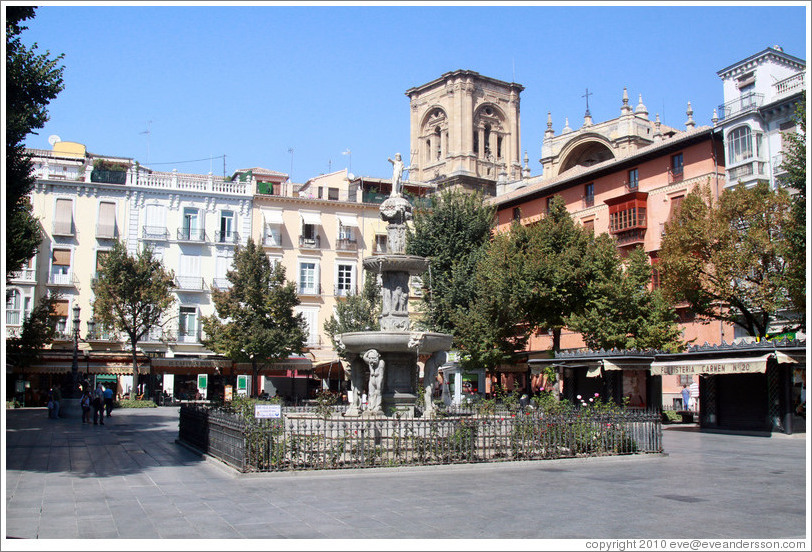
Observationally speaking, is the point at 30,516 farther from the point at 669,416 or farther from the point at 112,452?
the point at 669,416

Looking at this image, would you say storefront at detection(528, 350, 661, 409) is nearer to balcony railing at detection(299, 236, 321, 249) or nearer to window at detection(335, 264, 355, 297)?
window at detection(335, 264, 355, 297)

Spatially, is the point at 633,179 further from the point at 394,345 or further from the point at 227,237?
the point at 394,345

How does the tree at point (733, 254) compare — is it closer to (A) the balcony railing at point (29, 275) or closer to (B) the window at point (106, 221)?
(B) the window at point (106, 221)

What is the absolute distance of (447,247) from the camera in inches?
1443

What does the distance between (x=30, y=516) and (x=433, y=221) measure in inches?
1129

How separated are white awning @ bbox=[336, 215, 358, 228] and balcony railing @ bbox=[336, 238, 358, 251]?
3.39 feet

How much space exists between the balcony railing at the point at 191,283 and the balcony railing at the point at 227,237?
110 inches

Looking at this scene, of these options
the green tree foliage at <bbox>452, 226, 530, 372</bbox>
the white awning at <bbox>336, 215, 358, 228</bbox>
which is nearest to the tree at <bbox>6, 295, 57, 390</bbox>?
the white awning at <bbox>336, 215, 358, 228</bbox>

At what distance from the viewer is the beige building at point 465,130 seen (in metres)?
79.1

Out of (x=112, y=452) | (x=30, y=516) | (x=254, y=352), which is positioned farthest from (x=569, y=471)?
(x=254, y=352)

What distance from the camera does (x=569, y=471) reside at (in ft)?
46.0

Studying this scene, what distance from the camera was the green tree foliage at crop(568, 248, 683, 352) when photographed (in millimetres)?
33125

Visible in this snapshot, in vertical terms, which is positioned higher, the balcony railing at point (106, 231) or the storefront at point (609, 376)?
the balcony railing at point (106, 231)

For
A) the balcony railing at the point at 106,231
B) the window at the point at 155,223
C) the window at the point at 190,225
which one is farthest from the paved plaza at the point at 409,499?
the window at the point at 190,225
